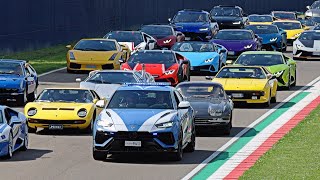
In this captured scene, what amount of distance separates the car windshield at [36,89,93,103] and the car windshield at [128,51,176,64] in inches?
485

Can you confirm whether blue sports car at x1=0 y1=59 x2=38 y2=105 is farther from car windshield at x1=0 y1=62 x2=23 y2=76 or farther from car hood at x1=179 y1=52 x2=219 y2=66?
car hood at x1=179 y1=52 x2=219 y2=66

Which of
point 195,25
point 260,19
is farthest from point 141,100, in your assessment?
point 260,19

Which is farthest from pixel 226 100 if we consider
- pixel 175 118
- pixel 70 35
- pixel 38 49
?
pixel 70 35

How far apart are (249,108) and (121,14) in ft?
102

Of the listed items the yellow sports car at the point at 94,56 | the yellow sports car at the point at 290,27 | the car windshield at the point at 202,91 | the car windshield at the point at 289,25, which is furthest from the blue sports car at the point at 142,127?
the car windshield at the point at 289,25

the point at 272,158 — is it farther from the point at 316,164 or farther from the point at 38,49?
the point at 38,49

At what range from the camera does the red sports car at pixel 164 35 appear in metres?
55.9

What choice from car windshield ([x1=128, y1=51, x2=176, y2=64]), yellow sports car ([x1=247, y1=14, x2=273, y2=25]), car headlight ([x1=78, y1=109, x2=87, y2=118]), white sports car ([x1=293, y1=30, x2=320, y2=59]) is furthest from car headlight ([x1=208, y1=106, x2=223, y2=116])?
yellow sports car ([x1=247, y1=14, x2=273, y2=25])

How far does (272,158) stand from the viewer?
77.5 feet

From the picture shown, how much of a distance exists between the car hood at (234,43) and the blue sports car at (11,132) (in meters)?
27.9

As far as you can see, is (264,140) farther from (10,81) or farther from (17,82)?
(10,81)

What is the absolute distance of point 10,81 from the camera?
35.3m

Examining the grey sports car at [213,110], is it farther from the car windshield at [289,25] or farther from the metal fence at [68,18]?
the car windshield at [289,25]

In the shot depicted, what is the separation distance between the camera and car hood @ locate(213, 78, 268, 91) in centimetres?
3575
